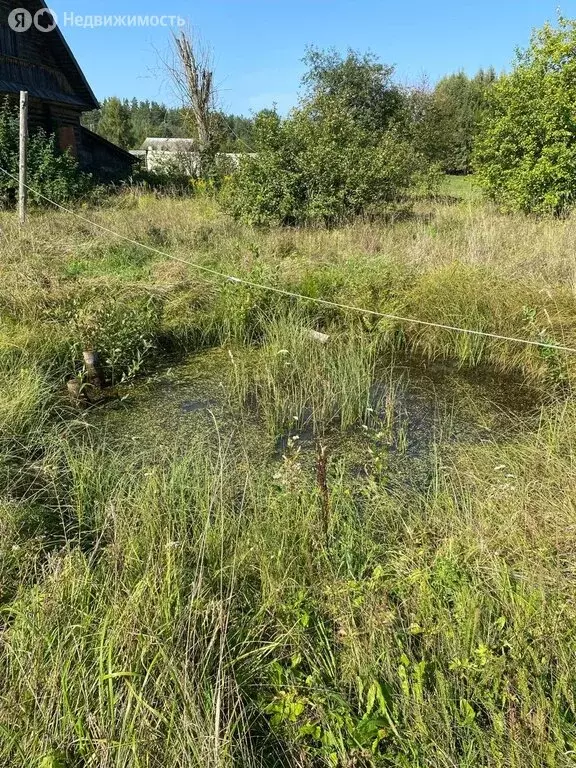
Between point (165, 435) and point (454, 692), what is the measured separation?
258 cm

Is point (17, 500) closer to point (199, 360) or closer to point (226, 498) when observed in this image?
point (226, 498)

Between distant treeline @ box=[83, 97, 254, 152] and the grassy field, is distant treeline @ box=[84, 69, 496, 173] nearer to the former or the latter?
distant treeline @ box=[83, 97, 254, 152]

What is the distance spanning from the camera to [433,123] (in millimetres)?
20125

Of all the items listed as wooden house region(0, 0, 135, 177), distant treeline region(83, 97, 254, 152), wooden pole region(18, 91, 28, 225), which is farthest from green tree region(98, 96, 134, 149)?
wooden pole region(18, 91, 28, 225)

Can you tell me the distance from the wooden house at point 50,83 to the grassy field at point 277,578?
1180 cm

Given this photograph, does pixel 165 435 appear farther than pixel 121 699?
Yes

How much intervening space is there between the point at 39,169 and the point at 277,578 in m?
12.1

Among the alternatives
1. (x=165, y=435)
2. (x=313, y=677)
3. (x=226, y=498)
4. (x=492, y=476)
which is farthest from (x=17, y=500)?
(x=492, y=476)

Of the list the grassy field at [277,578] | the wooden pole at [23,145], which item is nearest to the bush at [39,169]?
the wooden pole at [23,145]

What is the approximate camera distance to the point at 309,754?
1.55 meters

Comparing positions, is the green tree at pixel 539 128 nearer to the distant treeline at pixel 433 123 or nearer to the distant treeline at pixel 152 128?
the distant treeline at pixel 433 123

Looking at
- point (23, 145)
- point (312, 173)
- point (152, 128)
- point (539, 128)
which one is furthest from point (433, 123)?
point (152, 128)

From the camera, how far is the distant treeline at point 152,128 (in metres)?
18.9

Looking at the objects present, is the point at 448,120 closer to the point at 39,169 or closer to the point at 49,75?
the point at 49,75
